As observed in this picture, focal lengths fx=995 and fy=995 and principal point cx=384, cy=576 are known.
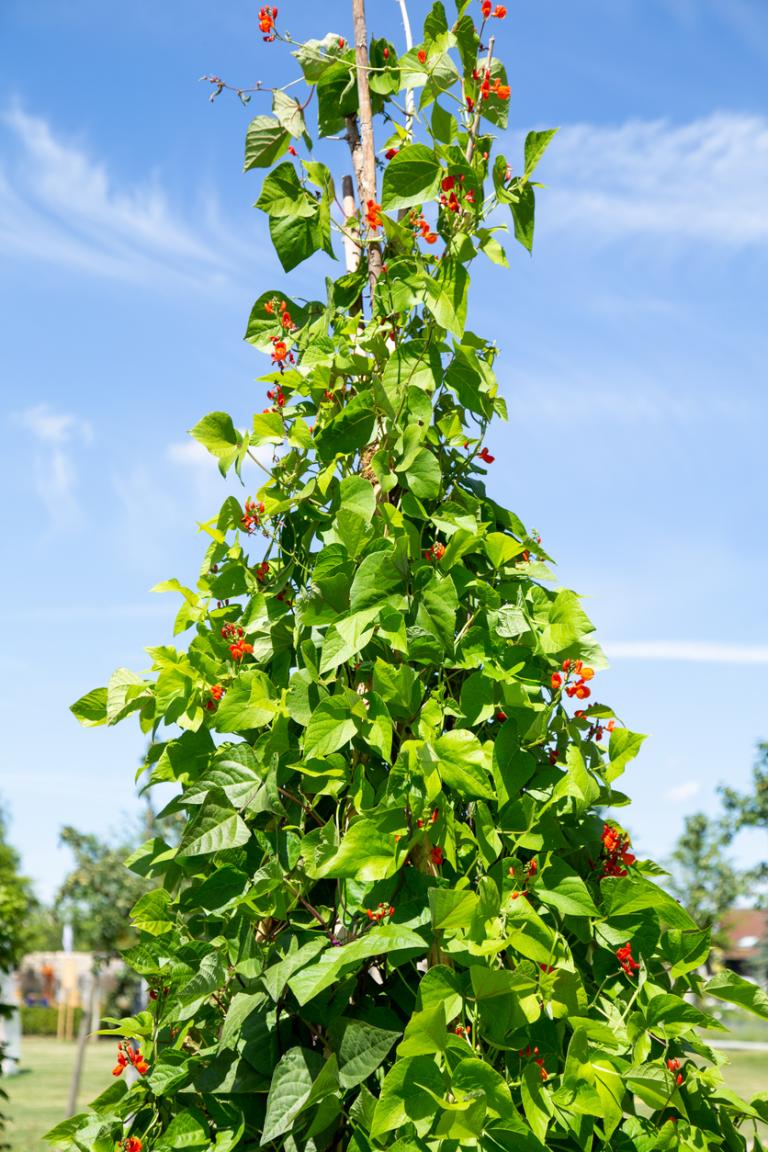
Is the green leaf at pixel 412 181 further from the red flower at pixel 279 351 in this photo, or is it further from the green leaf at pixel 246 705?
the green leaf at pixel 246 705

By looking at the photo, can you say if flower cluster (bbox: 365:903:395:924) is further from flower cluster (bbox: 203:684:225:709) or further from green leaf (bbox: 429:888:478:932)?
flower cluster (bbox: 203:684:225:709)

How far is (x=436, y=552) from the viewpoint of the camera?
76.0 inches

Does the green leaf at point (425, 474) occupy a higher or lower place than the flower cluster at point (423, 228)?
lower

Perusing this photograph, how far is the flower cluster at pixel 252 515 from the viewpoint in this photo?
2143mm

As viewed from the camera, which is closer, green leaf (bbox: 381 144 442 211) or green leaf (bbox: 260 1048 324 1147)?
green leaf (bbox: 260 1048 324 1147)

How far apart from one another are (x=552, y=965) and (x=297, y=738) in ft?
2.04

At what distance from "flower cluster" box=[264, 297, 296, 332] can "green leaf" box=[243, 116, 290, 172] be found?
35 centimetres

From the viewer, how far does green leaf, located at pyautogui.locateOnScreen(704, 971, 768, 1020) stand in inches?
75.4

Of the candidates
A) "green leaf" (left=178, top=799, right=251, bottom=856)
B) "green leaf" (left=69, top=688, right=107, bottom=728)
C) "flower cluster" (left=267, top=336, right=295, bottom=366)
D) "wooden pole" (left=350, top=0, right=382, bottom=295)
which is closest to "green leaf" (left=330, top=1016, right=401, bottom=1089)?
"green leaf" (left=178, top=799, right=251, bottom=856)

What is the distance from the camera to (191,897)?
1.89 m

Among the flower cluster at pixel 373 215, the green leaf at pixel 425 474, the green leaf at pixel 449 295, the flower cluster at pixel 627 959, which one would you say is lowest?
the flower cluster at pixel 627 959

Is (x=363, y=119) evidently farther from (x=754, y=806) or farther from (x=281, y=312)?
(x=754, y=806)

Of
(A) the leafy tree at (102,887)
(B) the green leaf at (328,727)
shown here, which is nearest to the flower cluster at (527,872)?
(B) the green leaf at (328,727)

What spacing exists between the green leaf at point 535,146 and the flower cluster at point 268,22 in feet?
2.45
